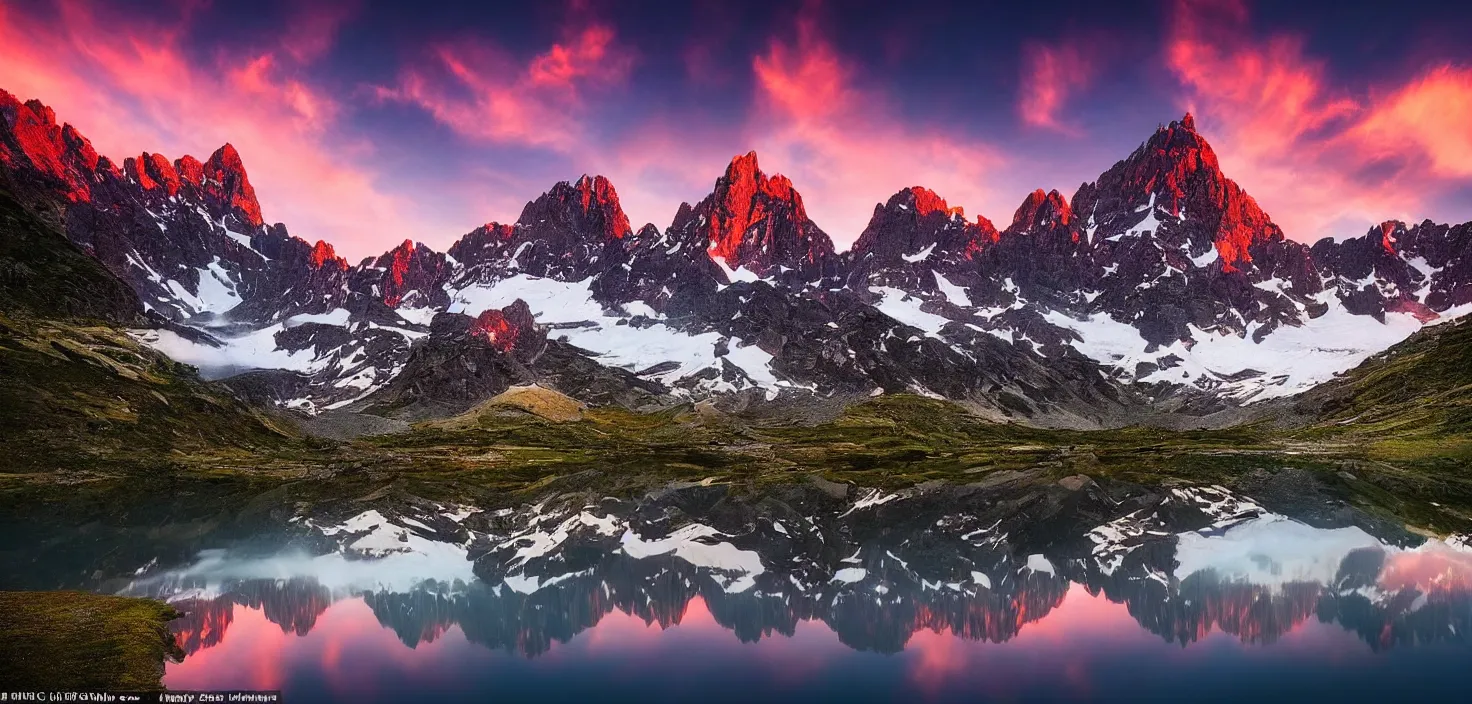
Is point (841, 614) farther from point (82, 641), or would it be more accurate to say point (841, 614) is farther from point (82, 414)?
point (82, 414)

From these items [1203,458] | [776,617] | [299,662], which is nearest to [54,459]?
[299,662]

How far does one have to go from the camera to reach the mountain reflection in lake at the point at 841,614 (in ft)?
123

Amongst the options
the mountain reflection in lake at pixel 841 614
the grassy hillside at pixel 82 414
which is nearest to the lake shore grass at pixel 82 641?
the mountain reflection in lake at pixel 841 614

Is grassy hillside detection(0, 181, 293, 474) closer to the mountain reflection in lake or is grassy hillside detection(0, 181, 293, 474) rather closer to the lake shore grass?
the mountain reflection in lake

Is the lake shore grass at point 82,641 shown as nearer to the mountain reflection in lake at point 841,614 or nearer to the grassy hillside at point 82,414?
the mountain reflection in lake at point 841,614

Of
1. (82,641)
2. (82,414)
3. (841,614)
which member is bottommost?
(841,614)

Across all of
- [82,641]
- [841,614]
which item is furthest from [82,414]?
[841,614]

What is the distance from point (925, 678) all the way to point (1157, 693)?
970cm

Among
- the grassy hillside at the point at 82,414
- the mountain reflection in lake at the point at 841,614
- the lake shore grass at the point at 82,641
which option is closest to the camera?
the lake shore grass at the point at 82,641

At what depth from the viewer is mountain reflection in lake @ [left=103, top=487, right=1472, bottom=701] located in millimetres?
37562

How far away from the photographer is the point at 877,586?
5962 cm

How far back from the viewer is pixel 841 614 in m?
50.9

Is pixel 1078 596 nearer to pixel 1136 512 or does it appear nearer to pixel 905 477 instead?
pixel 1136 512

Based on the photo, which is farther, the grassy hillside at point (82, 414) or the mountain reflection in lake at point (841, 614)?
the grassy hillside at point (82, 414)
